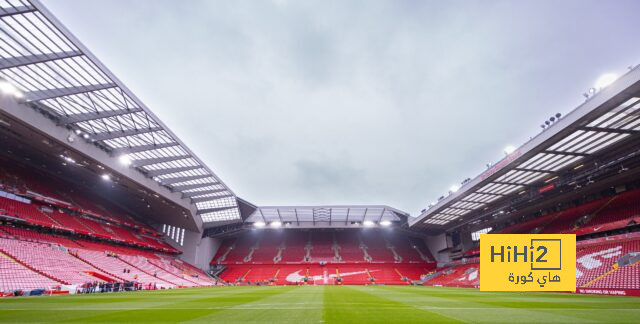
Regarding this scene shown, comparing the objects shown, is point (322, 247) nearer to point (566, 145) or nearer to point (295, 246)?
point (295, 246)

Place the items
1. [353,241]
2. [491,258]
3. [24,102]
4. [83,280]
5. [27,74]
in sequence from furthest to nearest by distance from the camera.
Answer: [353,241] < [83,280] < [24,102] < [27,74] < [491,258]

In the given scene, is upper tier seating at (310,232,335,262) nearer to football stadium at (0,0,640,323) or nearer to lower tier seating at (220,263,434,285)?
football stadium at (0,0,640,323)

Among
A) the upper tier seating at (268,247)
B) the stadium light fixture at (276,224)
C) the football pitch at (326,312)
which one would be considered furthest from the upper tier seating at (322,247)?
the football pitch at (326,312)

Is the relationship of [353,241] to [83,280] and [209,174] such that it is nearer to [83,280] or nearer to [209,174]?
[209,174]

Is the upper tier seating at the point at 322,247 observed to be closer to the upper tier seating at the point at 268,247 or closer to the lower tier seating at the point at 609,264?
the upper tier seating at the point at 268,247

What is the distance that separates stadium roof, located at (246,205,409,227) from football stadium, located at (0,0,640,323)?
45 centimetres

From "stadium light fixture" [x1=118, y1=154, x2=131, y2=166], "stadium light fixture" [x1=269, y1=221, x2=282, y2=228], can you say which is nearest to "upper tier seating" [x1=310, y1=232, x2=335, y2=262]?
"stadium light fixture" [x1=269, y1=221, x2=282, y2=228]

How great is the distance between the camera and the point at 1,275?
19.2 m

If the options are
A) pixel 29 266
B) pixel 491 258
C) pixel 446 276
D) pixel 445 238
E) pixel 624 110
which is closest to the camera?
pixel 491 258

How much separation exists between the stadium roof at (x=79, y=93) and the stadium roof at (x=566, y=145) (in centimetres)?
2773

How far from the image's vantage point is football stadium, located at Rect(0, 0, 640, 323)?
1159cm

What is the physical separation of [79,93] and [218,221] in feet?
119

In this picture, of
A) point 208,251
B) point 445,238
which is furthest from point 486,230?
point 208,251

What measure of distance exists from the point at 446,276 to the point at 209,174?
36.9 m
